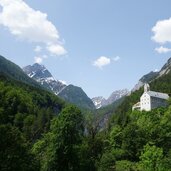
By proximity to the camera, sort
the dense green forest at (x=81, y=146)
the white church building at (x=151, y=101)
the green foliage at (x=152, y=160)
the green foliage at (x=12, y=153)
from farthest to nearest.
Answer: the white church building at (x=151, y=101), the green foliage at (x=152, y=160), the dense green forest at (x=81, y=146), the green foliage at (x=12, y=153)

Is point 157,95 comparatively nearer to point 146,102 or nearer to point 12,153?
point 146,102

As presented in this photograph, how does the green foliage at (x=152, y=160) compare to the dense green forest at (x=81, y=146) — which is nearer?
the dense green forest at (x=81, y=146)

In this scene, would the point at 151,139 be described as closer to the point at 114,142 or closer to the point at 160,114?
the point at 114,142

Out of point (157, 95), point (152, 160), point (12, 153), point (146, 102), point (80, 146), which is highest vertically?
point (157, 95)

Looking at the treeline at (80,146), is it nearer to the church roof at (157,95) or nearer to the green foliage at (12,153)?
the green foliage at (12,153)

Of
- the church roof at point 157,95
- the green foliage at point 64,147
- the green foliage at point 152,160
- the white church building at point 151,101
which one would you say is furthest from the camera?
the church roof at point 157,95

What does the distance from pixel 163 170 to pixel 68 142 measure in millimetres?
15811

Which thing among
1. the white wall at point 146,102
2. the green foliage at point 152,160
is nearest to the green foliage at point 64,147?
the green foliage at point 152,160

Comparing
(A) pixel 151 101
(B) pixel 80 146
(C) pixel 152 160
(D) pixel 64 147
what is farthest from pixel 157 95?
(D) pixel 64 147

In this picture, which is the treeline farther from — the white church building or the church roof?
Result: the church roof

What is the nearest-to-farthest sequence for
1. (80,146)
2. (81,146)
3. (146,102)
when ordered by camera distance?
(80,146) → (81,146) → (146,102)

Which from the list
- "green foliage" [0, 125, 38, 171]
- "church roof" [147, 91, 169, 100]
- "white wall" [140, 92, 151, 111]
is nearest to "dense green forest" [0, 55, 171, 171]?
"green foliage" [0, 125, 38, 171]

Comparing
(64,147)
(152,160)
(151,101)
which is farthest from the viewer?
(151,101)

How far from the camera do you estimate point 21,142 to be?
4103 cm
